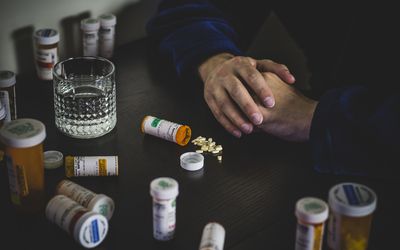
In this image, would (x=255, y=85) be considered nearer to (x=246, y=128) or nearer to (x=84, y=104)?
(x=246, y=128)

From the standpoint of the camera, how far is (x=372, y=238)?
1.06m

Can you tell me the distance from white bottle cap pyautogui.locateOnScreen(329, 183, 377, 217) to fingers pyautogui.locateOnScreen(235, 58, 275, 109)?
359 millimetres

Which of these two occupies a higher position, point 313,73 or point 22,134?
point 22,134

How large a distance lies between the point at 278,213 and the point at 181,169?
→ 212 mm

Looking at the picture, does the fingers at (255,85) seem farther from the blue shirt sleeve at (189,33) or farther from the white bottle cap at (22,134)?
the white bottle cap at (22,134)

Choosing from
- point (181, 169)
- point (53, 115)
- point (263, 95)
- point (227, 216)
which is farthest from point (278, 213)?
point (53, 115)

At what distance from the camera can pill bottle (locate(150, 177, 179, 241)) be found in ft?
3.31

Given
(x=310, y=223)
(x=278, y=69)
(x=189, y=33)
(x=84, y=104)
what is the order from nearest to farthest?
1. (x=310, y=223)
2. (x=84, y=104)
3. (x=278, y=69)
4. (x=189, y=33)

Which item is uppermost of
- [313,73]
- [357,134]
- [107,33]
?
[357,134]

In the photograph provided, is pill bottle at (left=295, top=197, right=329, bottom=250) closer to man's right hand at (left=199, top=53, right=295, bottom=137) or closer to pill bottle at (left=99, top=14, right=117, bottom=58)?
man's right hand at (left=199, top=53, right=295, bottom=137)

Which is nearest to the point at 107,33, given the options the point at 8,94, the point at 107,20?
the point at 107,20

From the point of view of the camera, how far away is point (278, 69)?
1.43 m

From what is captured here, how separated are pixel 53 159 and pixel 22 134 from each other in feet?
0.57

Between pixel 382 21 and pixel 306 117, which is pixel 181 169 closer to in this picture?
pixel 306 117
